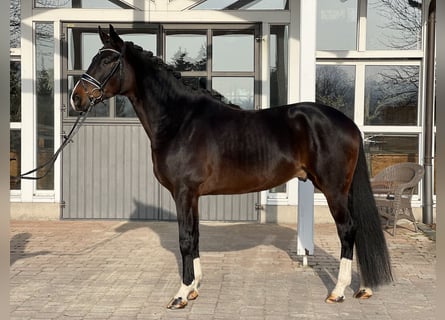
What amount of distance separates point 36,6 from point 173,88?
15.0 feet

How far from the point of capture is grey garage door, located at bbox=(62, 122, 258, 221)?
7.17 metres

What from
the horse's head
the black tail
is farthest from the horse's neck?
the black tail

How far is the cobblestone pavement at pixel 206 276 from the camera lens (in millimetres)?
3477

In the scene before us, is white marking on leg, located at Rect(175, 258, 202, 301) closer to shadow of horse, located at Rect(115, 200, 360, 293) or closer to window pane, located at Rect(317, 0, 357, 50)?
shadow of horse, located at Rect(115, 200, 360, 293)

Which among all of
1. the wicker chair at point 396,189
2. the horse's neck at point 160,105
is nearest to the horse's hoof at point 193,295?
the horse's neck at point 160,105

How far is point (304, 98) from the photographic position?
193 inches

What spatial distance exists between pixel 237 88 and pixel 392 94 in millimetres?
2461

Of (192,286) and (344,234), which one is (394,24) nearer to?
(344,234)

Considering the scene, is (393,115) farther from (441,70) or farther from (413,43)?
(441,70)

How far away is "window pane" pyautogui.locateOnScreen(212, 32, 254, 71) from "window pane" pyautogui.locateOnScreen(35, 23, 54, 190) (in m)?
2.64

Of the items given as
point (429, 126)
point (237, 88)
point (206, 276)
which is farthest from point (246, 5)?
point (206, 276)

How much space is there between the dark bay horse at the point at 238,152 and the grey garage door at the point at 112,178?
3383mm

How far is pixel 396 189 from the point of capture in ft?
19.9

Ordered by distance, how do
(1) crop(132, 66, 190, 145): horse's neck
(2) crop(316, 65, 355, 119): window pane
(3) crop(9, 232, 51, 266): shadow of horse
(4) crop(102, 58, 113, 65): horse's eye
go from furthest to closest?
1. (2) crop(316, 65, 355, 119): window pane
2. (3) crop(9, 232, 51, 266): shadow of horse
3. (1) crop(132, 66, 190, 145): horse's neck
4. (4) crop(102, 58, 113, 65): horse's eye
